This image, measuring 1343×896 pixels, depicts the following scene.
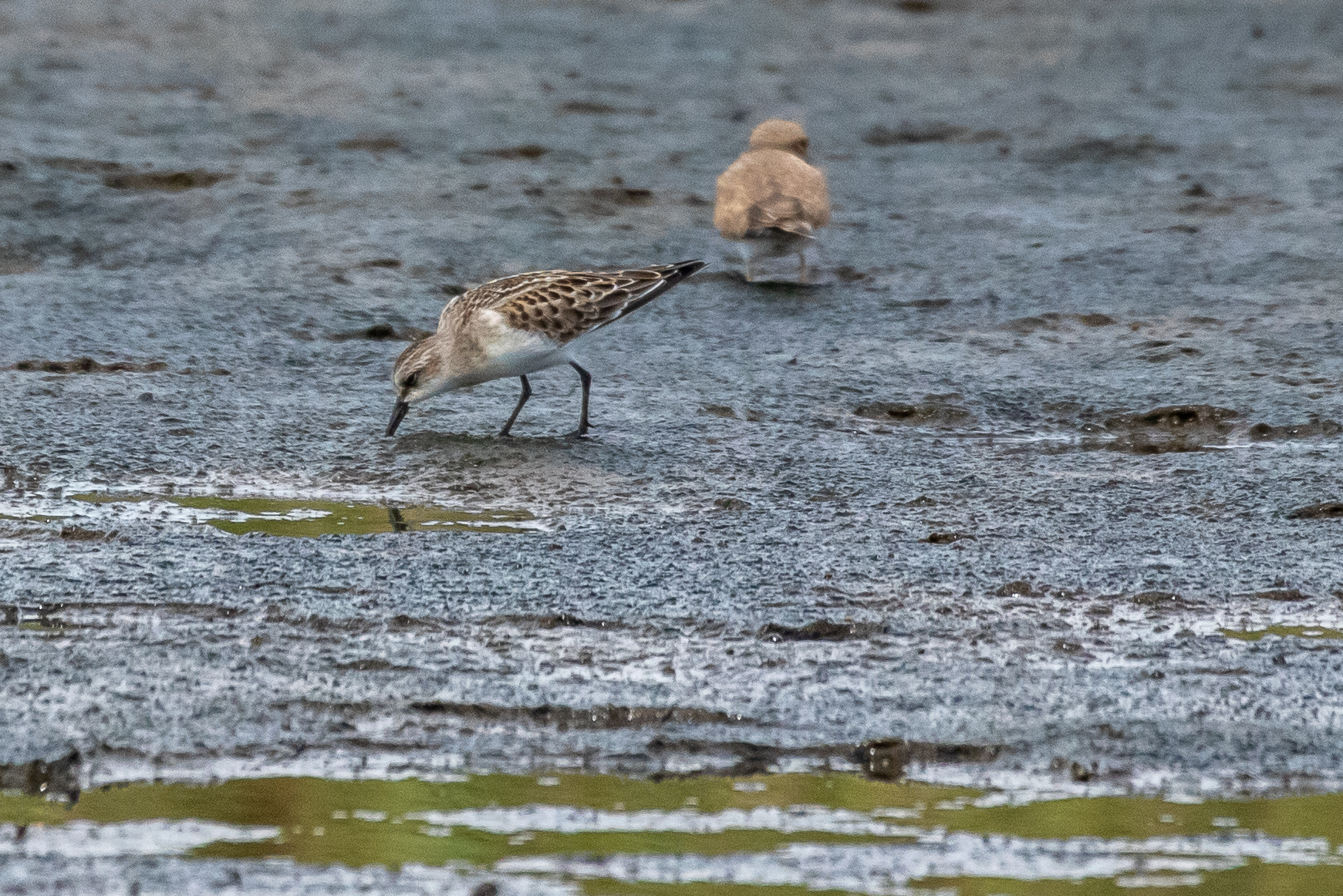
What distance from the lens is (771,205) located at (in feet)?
32.0

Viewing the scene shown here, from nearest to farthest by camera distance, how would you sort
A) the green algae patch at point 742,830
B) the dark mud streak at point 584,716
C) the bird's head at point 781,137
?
1. the green algae patch at point 742,830
2. the dark mud streak at point 584,716
3. the bird's head at point 781,137

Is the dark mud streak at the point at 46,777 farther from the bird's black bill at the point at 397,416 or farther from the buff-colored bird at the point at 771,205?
the buff-colored bird at the point at 771,205

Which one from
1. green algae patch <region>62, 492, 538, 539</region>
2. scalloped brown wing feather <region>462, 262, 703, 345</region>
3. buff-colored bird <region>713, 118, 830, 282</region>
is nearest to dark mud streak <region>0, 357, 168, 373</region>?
scalloped brown wing feather <region>462, 262, 703, 345</region>

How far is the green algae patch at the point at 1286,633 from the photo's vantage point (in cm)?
469

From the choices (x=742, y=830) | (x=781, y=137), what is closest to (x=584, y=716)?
(x=742, y=830)

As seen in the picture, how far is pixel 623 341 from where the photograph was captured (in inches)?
344

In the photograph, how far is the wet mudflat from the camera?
12.1 ft

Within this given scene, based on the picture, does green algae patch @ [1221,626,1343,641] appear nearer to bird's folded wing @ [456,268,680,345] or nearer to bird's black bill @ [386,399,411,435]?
bird's folded wing @ [456,268,680,345]

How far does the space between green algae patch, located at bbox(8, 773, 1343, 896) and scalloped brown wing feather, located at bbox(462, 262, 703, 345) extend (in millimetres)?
3530

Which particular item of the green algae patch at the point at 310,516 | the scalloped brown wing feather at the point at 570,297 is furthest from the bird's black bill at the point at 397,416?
the green algae patch at the point at 310,516

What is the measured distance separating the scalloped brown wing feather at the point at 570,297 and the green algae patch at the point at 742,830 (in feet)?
11.6

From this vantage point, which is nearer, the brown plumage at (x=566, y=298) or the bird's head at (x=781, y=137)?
the brown plumage at (x=566, y=298)

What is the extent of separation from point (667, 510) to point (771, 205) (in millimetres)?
4135

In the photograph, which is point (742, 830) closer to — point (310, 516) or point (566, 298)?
point (310, 516)
